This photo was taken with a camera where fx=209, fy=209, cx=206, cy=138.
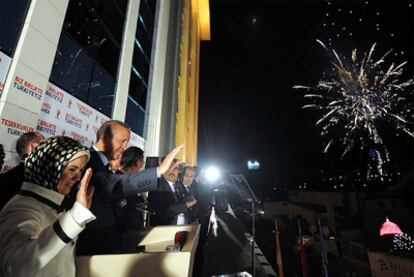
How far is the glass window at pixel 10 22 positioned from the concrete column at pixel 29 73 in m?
0.07

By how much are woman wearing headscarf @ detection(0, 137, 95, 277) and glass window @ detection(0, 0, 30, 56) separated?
280 cm

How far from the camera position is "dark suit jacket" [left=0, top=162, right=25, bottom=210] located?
1.71 meters

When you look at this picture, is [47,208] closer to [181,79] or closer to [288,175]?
[181,79]

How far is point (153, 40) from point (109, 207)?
9.87 metres

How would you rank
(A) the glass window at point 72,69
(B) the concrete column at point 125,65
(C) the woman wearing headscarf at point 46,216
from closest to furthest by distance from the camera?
1. (C) the woman wearing headscarf at point 46,216
2. (A) the glass window at point 72,69
3. (B) the concrete column at point 125,65

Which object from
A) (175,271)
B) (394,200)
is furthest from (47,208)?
(394,200)

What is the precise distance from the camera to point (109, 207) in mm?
2141

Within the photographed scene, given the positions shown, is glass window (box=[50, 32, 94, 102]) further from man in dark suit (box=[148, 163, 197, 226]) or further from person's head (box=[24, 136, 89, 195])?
person's head (box=[24, 136, 89, 195])

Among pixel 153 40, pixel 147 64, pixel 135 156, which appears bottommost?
pixel 135 156

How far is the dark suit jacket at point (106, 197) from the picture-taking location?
1869 millimetres

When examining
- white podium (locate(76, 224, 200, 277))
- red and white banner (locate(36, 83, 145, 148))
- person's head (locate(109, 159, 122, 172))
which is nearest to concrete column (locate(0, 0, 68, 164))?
red and white banner (locate(36, 83, 145, 148))

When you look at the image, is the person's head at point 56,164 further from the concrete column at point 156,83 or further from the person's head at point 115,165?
Result: the concrete column at point 156,83

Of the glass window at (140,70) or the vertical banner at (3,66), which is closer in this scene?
the vertical banner at (3,66)

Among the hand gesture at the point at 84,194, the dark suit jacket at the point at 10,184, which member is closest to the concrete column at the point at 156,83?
the dark suit jacket at the point at 10,184
